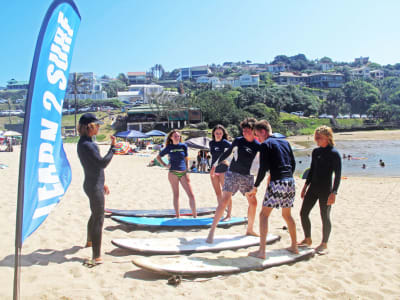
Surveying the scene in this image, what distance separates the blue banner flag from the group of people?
0.53 meters

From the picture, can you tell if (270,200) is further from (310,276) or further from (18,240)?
(18,240)

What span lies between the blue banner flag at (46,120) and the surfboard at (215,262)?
1233mm

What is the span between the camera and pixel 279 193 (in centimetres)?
415

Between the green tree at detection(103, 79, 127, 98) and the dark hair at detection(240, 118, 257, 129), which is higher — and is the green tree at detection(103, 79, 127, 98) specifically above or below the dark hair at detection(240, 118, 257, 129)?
above

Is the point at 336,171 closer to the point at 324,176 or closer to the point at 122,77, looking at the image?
the point at 324,176

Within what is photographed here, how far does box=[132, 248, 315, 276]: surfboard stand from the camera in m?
3.65

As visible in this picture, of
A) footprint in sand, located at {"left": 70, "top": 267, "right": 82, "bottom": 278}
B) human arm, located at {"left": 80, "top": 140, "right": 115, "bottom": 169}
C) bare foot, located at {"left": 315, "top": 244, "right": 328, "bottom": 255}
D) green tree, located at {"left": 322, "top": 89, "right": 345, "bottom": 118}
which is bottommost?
bare foot, located at {"left": 315, "top": 244, "right": 328, "bottom": 255}

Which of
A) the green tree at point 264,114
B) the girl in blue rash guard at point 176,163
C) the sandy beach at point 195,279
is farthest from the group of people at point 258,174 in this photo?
the green tree at point 264,114

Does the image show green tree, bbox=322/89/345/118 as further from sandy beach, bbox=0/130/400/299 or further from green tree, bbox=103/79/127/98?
sandy beach, bbox=0/130/400/299

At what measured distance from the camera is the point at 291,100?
284 ft

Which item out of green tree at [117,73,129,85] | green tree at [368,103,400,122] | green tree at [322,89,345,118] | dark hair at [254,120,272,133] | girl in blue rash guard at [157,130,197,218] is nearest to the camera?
dark hair at [254,120,272,133]

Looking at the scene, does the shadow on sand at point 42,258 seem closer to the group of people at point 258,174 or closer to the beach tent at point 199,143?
the group of people at point 258,174

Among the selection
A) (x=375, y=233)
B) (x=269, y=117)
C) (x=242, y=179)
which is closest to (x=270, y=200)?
(x=242, y=179)

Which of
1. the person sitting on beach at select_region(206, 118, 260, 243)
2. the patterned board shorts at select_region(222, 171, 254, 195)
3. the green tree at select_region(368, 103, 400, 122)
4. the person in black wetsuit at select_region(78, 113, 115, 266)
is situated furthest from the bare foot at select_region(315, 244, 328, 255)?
the green tree at select_region(368, 103, 400, 122)
